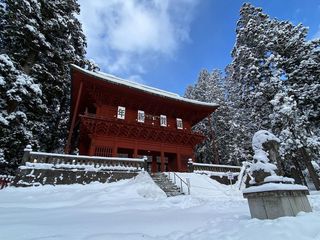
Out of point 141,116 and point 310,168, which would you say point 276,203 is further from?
point 141,116

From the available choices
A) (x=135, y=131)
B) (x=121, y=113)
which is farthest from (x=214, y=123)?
(x=121, y=113)

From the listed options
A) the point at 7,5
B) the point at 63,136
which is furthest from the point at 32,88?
the point at 63,136

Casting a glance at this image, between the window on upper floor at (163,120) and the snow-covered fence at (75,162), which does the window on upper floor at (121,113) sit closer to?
the window on upper floor at (163,120)

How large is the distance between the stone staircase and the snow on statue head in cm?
648

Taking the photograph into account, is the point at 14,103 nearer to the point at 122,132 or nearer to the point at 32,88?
the point at 32,88

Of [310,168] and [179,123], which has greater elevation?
[179,123]

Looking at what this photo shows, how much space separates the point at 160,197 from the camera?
1068 cm

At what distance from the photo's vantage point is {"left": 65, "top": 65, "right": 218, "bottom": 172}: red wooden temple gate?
1752 centimetres

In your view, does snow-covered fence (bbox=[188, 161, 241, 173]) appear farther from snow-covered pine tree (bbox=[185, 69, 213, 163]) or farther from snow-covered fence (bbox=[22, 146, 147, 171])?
snow-covered pine tree (bbox=[185, 69, 213, 163])

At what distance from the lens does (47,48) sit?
1970 centimetres

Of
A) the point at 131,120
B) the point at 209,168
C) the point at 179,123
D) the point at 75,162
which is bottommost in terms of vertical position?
the point at 75,162

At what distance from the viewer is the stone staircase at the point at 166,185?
12260mm

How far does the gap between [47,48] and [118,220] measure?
1945 centimetres

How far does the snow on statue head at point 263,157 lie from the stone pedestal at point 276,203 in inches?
23.8
